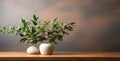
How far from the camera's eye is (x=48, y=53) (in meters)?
2.29

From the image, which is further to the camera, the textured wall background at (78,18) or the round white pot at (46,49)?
the textured wall background at (78,18)

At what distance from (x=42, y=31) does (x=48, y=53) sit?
231 mm

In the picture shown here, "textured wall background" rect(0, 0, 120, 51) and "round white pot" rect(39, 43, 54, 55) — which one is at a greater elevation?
"textured wall background" rect(0, 0, 120, 51)

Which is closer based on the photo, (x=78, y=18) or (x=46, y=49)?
(x=46, y=49)

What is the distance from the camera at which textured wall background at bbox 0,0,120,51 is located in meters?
2.76

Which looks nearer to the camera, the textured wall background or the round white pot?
the round white pot

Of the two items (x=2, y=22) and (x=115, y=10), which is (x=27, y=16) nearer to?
(x=2, y=22)

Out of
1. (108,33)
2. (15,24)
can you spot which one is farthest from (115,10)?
(15,24)

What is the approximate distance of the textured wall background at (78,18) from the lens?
276cm

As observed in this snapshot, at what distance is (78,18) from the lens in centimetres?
277

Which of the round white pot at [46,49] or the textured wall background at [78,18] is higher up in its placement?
the textured wall background at [78,18]

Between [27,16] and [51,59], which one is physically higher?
[27,16]

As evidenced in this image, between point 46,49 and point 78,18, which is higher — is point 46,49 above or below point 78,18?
below

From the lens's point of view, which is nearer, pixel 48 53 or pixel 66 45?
pixel 48 53
